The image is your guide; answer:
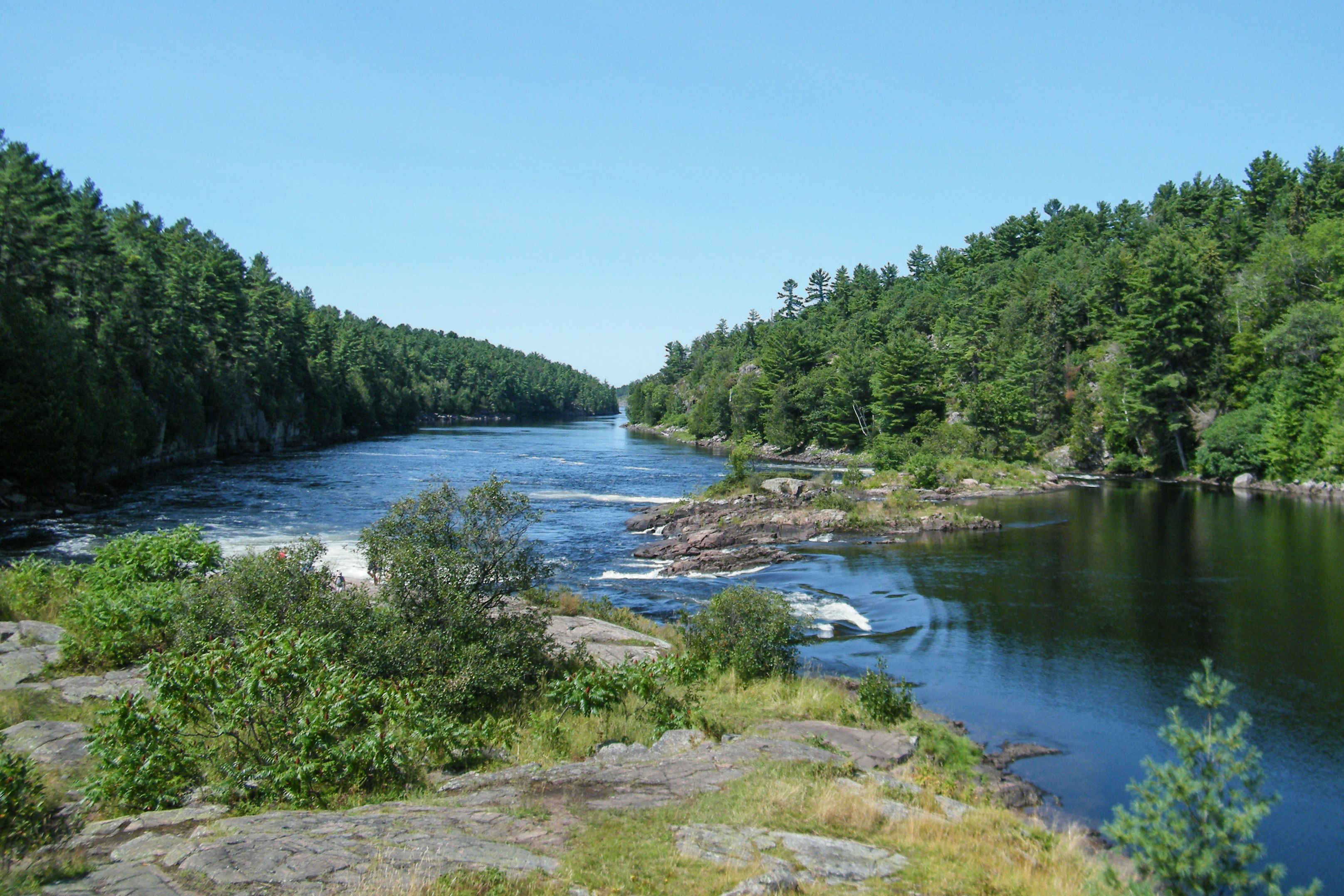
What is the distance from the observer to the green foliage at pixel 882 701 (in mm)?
17344

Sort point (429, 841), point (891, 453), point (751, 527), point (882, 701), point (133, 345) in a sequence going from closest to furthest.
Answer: point (429, 841)
point (882, 701)
point (751, 527)
point (133, 345)
point (891, 453)

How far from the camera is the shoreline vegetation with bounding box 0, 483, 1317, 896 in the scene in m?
8.30

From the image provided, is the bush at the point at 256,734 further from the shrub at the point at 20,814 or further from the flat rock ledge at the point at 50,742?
the flat rock ledge at the point at 50,742

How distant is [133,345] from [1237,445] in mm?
86588

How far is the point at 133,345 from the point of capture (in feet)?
197

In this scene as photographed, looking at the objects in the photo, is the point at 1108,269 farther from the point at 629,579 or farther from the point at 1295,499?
the point at 629,579

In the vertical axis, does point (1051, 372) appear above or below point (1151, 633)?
above

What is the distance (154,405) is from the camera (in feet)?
204

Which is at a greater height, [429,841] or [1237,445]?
[1237,445]

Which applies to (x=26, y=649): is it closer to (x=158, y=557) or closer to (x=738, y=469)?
(x=158, y=557)

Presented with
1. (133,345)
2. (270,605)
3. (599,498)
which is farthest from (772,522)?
(133,345)

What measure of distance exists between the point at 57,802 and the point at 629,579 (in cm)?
2560

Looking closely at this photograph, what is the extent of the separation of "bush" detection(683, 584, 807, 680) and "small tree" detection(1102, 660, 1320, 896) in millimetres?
12720

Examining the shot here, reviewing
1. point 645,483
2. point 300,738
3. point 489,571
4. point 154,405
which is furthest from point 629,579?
point 154,405
